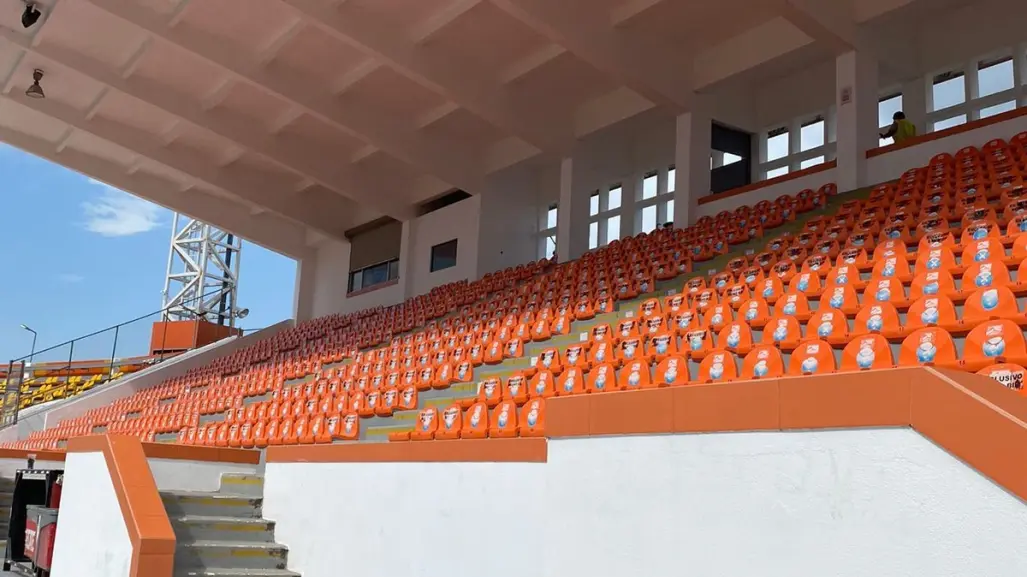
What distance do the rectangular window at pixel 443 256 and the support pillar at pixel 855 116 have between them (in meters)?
8.23

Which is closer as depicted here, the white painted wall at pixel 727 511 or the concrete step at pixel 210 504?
the white painted wall at pixel 727 511

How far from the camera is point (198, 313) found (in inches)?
1152

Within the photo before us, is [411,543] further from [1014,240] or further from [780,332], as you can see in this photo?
[1014,240]

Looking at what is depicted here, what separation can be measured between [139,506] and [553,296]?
6638 mm

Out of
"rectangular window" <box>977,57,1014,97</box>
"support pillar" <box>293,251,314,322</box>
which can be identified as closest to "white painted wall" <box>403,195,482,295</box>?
"support pillar" <box>293,251,314,322</box>

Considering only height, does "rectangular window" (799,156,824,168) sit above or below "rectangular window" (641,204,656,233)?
above

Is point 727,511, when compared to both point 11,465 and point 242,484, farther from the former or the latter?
point 11,465

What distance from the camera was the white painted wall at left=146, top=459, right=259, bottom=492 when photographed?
6.52 m

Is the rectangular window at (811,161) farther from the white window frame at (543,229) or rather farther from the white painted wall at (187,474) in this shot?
the white painted wall at (187,474)

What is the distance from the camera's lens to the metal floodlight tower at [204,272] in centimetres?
3136

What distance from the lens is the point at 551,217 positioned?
17391mm

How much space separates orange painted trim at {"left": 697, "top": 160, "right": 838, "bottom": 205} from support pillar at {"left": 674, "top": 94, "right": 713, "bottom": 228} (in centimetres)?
22

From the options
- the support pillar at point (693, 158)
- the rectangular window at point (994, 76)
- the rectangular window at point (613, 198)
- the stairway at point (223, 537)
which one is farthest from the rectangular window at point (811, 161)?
the stairway at point (223, 537)

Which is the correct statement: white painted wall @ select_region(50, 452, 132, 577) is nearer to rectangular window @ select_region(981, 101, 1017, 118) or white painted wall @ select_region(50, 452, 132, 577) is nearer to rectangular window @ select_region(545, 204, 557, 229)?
rectangular window @ select_region(981, 101, 1017, 118)
